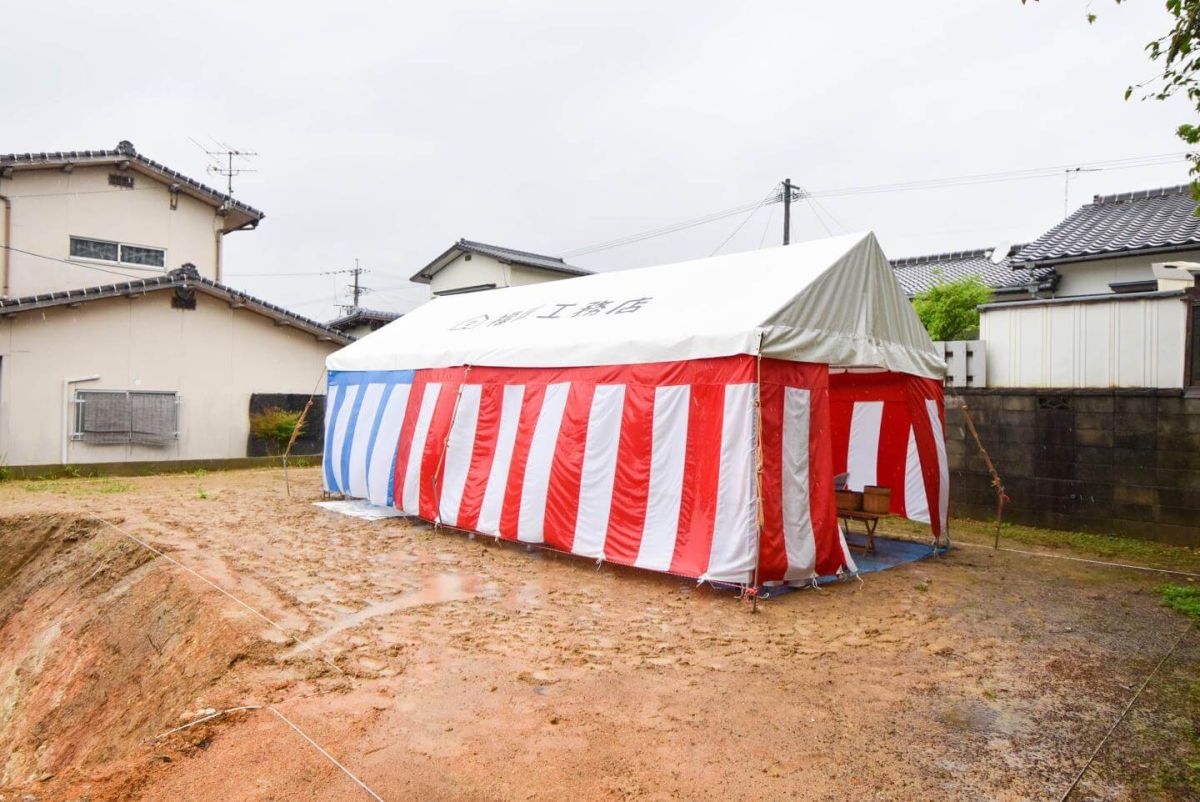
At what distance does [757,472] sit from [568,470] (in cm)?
173

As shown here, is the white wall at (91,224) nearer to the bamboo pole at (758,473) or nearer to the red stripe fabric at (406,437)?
the red stripe fabric at (406,437)

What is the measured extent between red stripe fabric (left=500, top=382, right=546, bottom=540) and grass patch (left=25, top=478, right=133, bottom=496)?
6149mm

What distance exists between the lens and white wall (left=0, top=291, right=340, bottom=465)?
1020 centimetres

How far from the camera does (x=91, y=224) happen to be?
12.6m

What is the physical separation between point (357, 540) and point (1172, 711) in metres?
5.75

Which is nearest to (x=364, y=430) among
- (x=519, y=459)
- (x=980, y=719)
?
(x=519, y=459)

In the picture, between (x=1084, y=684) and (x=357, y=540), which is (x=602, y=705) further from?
(x=357, y=540)

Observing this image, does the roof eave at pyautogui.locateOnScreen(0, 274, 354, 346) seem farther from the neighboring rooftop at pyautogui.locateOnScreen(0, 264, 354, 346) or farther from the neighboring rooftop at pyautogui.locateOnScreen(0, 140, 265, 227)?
the neighboring rooftop at pyautogui.locateOnScreen(0, 140, 265, 227)

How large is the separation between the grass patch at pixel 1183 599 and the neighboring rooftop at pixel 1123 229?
5.00m

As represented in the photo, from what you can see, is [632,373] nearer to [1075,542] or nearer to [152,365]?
[1075,542]

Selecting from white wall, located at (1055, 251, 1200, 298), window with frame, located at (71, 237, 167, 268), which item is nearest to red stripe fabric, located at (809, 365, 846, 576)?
white wall, located at (1055, 251, 1200, 298)

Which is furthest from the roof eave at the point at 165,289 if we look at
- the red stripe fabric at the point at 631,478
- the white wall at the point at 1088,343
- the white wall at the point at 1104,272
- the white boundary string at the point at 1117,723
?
the white boundary string at the point at 1117,723

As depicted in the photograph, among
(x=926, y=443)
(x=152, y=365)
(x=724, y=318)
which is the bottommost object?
(x=926, y=443)

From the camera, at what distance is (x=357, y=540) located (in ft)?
21.7
